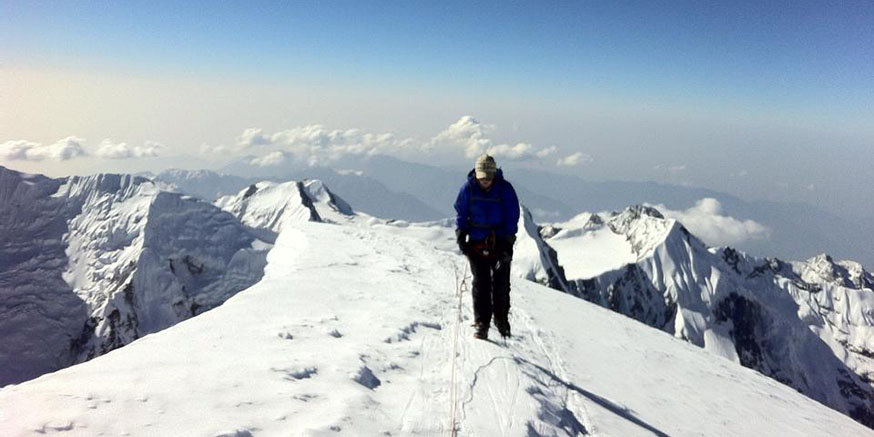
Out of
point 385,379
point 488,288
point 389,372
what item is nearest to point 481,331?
point 488,288

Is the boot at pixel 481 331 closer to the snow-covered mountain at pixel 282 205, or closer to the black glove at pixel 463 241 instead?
the black glove at pixel 463 241

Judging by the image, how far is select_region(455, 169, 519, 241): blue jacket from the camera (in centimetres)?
961

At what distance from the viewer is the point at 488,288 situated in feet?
33.0

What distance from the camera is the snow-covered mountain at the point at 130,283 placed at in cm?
14012

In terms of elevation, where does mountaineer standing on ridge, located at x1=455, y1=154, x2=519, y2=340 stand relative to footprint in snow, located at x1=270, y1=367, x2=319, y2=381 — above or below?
above

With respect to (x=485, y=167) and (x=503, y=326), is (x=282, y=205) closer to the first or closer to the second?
(x=503, y=326)

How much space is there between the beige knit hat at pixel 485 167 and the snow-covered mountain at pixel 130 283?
13674cm

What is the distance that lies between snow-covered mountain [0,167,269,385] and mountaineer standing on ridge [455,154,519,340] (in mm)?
135853

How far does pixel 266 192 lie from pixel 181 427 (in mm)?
197176

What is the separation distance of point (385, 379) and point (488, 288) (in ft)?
11.8

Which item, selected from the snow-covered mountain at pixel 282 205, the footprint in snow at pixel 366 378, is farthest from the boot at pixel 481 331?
the snow-covered mountain at pixel 282 205

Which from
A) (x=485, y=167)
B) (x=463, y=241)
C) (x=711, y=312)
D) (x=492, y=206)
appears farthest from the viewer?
(x=711, y=312)

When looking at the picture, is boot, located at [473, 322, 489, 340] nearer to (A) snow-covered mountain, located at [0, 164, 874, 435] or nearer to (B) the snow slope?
(B) the snow slope

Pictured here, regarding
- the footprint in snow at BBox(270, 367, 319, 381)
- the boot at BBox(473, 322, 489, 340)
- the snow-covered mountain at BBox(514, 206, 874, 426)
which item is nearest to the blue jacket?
the boot at BBox(473, 322, 489, 340)
